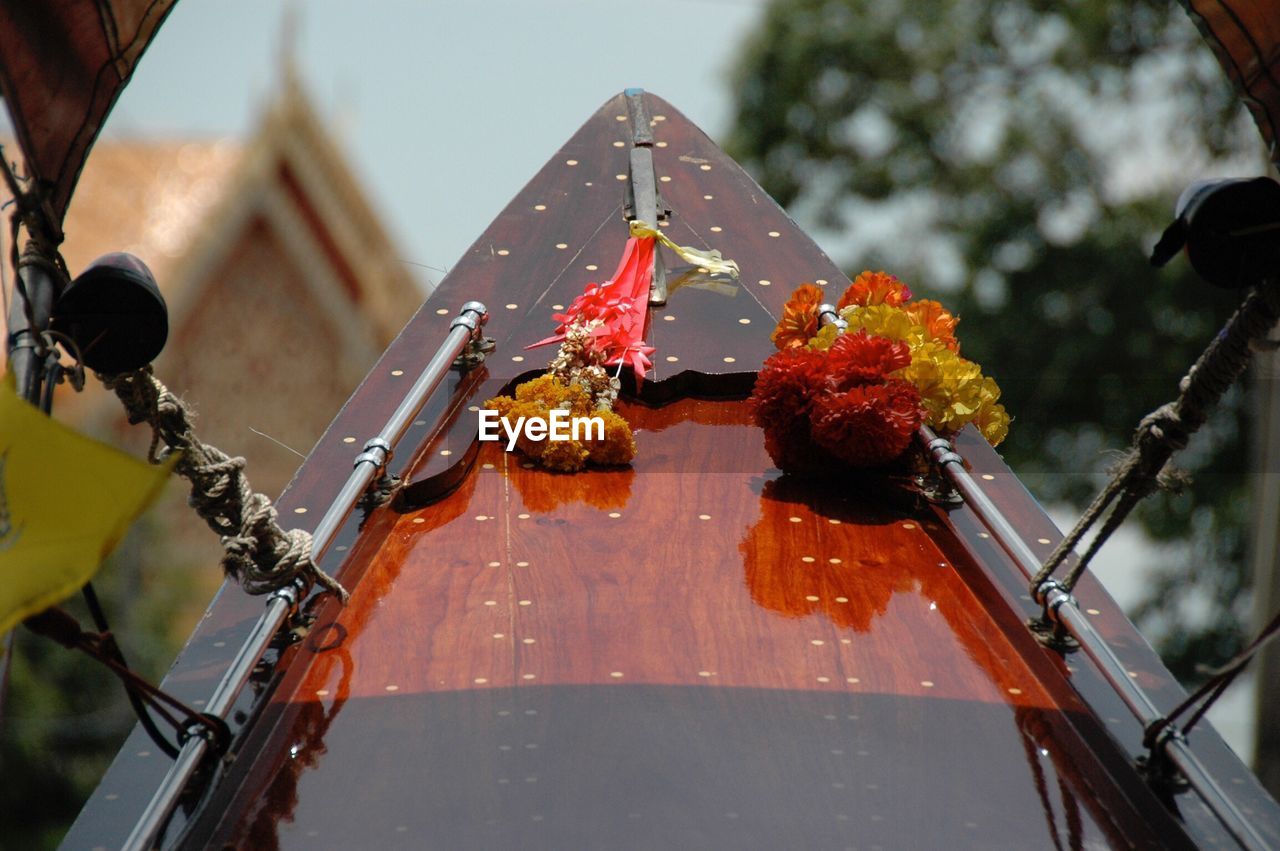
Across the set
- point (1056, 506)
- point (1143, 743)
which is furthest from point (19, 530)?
point (1056, 506)

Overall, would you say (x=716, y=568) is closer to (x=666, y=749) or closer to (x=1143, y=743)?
(x=666, y=749)

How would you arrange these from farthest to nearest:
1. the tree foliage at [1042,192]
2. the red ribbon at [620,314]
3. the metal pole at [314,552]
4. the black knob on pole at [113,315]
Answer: the tree foliage at [1042,192]
the red ribbon at [620,314]
the black knob on pole at [113,315]
the metal pole at [314,552]

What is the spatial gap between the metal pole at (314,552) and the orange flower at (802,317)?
0.44m

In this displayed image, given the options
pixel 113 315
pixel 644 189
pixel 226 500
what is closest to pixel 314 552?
pixel 226 500

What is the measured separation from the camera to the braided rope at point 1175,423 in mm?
1296

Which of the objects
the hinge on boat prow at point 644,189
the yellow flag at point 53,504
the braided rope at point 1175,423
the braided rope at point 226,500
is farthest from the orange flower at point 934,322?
the yellow flag at point 53,504

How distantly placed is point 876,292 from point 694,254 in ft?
1.54

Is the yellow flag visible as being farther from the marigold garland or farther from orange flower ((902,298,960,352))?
orange flower ((902,298,960,352))

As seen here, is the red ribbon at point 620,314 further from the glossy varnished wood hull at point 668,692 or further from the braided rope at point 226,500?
the braided rope at point 226,500

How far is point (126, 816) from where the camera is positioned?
4.28 ft

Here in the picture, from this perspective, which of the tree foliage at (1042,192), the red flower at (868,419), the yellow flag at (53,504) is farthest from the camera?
the tree foliage at (1042,192)

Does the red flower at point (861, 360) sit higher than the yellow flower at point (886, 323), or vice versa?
the yellow flower at point (886, 323)

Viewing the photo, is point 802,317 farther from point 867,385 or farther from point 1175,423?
point 1175,423

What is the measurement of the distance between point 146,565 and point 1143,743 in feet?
20.7
